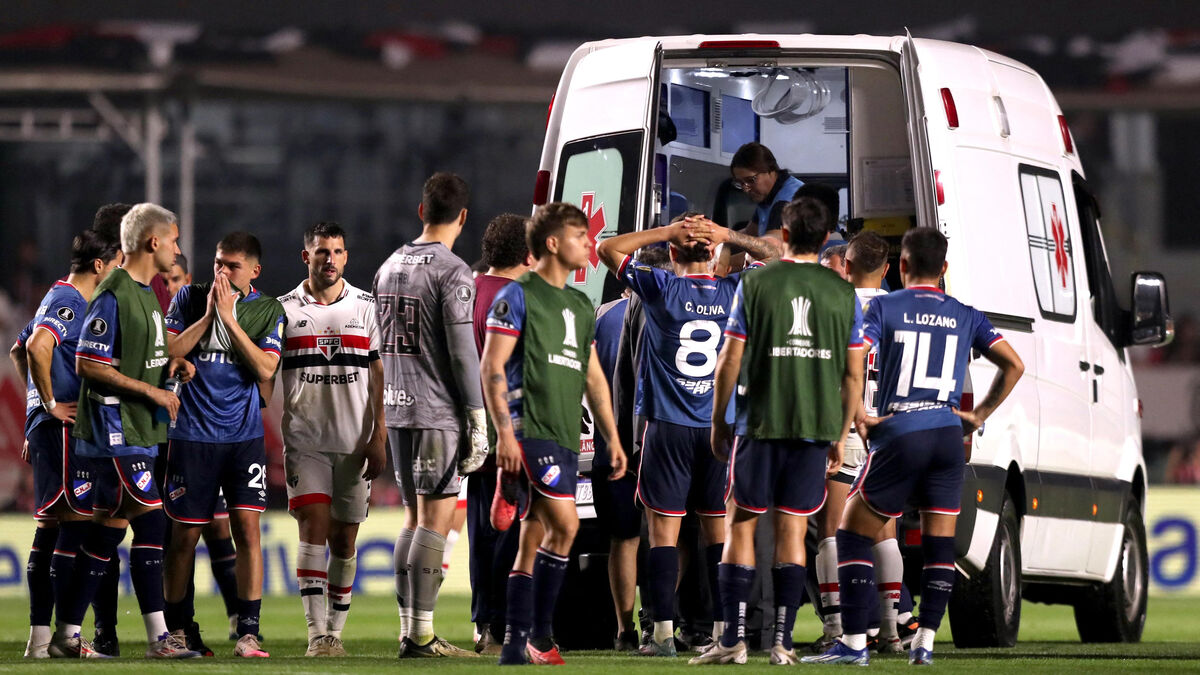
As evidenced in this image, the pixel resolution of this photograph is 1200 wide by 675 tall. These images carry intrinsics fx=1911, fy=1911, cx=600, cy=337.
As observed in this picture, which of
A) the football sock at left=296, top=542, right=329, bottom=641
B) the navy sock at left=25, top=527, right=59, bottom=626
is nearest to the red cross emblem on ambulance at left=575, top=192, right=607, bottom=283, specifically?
the football sock at left=296, top=542, right=329, bottom=641

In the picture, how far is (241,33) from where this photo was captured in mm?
22406

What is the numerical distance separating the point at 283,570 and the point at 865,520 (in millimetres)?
10019

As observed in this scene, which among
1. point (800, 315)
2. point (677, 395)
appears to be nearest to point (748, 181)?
point (677, 395)

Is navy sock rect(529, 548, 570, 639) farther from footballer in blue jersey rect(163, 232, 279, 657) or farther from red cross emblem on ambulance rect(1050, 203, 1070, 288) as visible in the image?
red cross emblem on ambulance rect(1050, 203, 1070, 288)

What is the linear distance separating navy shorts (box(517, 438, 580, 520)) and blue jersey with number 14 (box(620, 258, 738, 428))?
992 millimetres

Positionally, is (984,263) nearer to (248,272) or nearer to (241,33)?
(248,272)

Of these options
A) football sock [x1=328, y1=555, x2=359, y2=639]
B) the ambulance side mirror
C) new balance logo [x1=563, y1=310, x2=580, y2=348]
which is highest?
the ambulance side mirror

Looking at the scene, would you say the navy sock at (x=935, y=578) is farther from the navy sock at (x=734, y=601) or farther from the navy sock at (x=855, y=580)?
the navy sock at (x=734, y=601)

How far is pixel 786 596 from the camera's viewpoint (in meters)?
7.16

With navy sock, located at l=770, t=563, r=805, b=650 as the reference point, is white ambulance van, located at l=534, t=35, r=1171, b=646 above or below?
above

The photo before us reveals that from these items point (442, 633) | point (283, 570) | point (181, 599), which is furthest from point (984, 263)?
point (283, 570)

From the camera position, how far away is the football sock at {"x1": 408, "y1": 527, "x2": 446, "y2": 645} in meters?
7.82

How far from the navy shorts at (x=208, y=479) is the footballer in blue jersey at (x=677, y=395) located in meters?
1.72

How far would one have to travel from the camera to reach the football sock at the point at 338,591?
8.52 meters
